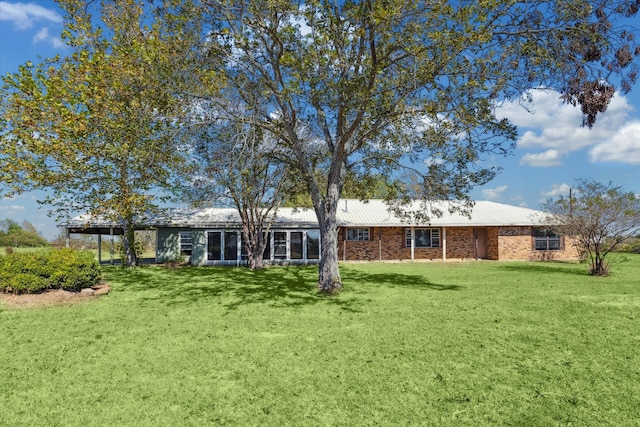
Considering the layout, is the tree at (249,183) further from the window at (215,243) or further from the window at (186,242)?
the window at (186,242)

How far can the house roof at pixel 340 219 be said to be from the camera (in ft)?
71.4

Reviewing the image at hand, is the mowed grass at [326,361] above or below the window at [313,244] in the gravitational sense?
below

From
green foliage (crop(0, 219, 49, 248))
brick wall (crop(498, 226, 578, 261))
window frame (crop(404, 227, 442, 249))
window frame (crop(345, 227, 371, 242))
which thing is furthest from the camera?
green foliage (crop(0, 219, 49, 248))

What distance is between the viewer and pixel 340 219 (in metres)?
24.2

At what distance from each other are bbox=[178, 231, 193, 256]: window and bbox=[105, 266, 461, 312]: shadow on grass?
385cm

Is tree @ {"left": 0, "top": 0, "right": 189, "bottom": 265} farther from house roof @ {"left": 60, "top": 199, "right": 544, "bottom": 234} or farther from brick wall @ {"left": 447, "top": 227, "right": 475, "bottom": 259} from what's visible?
brick wall @ {"left": 447, "top": 227, "right": 475, "bottom": 259}

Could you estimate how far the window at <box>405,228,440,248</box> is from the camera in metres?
25.2

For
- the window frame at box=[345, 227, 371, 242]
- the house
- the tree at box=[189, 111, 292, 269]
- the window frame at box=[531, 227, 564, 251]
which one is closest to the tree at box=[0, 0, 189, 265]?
the tree at box=[189, 111, 292, 269]

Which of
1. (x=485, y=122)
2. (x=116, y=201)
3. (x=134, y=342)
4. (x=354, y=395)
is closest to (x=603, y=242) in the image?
(x=485, y=122)

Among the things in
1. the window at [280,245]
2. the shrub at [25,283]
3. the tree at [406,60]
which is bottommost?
the shrub at [25,283]

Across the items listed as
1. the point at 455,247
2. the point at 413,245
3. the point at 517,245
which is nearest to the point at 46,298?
the point at 413,245

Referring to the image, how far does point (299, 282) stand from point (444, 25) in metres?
9.87

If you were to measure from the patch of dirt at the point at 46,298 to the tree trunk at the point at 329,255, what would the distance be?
22.5ft

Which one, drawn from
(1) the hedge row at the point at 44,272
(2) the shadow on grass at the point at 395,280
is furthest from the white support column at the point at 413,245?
(1) the hedge row at the point at 44,272
